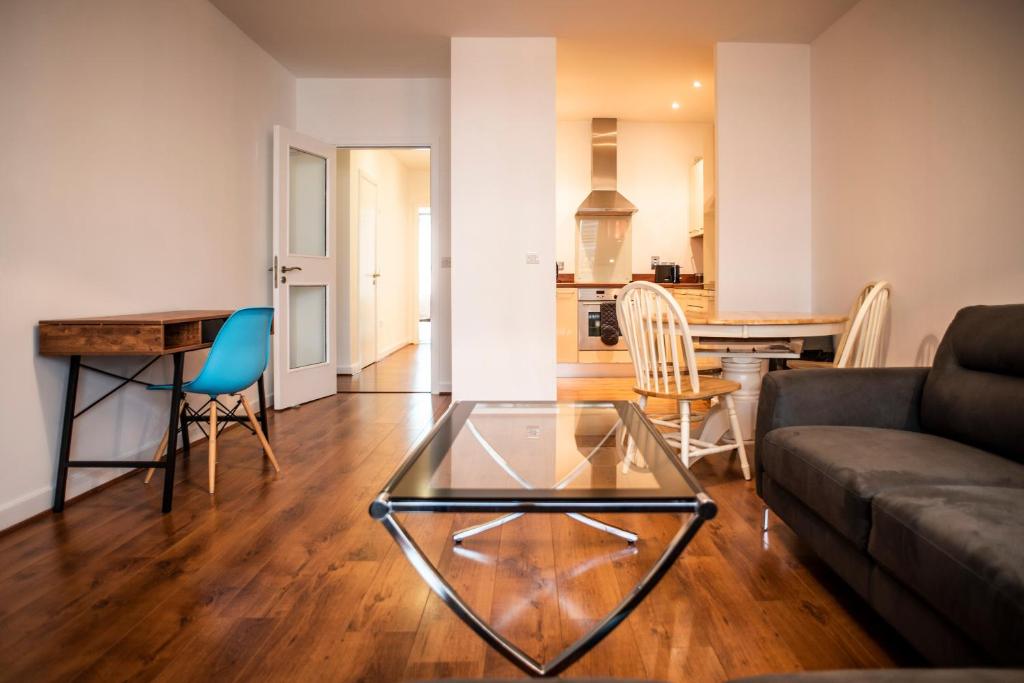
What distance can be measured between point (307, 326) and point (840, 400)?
4.11 meters

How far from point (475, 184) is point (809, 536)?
3.50 m

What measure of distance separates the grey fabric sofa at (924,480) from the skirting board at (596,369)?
4.54m

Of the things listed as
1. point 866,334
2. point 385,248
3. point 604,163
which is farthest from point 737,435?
point 385,248

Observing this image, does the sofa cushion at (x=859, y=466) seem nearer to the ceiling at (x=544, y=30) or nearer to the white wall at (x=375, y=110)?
the ceiling at (x=544, y=30)

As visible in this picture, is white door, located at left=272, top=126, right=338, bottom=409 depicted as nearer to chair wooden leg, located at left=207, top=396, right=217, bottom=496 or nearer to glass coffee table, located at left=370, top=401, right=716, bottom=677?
chair wooden leg, located at left=207, top=396, right=217, bottom=496

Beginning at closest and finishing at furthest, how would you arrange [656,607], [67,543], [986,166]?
[656,607] → [67,543] → [986,166]

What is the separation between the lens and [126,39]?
10.4 feet

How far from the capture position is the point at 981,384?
2029mm

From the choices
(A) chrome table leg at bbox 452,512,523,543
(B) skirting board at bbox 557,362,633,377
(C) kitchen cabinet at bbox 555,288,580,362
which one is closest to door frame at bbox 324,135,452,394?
(C) kitchen cabinet at bbox 555,288,580,362

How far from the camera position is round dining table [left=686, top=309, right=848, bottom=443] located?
314 centimetres

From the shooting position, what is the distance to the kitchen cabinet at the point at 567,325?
680 cm

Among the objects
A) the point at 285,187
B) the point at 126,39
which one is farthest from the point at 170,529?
the point at 285,187

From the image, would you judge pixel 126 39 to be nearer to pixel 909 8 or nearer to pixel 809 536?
pixel 809 536

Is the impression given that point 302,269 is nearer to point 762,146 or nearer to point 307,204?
point 307,204
